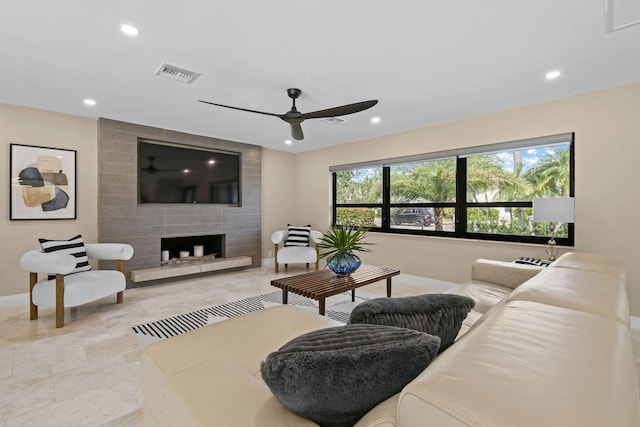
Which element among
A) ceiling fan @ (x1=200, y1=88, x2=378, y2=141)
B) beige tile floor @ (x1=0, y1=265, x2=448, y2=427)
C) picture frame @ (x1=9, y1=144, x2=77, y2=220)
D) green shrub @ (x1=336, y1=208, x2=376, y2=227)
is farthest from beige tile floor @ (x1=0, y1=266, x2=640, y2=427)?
ceiling fan @ (x1=200, y1=88, x2=378, y2=141)

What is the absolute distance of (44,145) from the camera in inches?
149

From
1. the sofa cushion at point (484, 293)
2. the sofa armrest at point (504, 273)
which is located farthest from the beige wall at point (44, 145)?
the sofa armrest at point (504, 273)

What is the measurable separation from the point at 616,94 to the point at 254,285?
4.77m

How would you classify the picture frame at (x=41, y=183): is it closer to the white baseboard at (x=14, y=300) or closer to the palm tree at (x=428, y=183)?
the white baseboard at (x=14, y=300)

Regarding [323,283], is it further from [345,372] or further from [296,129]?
[345,372]

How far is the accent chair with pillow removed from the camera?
5.21 metres

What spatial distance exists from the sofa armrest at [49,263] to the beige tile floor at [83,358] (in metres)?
0.56

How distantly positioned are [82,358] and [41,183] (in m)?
→ 2.65

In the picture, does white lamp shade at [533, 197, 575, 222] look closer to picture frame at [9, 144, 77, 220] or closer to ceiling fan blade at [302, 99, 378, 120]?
ceiling fan blade at [302, 99, 378, 120]

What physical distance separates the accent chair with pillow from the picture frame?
9.53 ft

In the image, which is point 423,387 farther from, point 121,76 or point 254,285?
point 254,285

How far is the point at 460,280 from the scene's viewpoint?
415cm

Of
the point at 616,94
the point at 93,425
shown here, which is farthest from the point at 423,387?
the point at 616,94

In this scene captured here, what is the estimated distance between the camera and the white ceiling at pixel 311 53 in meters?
1.92
